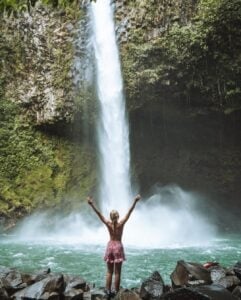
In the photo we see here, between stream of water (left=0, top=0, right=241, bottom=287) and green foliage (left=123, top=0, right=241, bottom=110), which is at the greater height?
green foliage (left=123, top=0, right=241, bottom=110)

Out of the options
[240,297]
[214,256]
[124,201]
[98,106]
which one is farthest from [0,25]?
[240,297]

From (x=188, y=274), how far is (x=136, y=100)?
1117cm

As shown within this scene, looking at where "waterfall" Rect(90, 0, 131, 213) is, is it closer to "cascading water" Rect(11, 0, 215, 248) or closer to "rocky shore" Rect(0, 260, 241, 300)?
"cascading water" Rect(11, 0, 215, 248)

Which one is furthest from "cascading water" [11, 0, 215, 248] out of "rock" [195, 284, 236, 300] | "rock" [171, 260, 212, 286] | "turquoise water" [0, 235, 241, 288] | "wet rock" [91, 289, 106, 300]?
"rock" [195, 284, 236, 300]

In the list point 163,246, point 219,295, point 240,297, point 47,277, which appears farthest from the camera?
point 163,246

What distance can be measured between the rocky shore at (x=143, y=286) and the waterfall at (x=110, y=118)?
32.7 feet

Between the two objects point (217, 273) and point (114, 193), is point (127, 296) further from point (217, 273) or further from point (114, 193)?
point (114, 193)

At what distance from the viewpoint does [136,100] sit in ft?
53.7

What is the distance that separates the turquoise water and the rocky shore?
1.32m

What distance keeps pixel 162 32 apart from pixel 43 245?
8.88 metres

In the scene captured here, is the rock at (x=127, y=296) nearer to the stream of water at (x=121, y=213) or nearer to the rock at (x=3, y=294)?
the rock at (x=3, y=294)

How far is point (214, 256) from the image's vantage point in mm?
10000

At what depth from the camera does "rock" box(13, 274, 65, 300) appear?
5.41 meters

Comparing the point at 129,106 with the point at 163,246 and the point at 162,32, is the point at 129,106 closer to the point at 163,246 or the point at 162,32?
the point at 162,32
